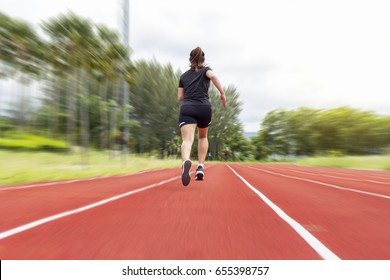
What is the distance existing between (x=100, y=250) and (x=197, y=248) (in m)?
0.69

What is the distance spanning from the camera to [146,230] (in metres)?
3.07

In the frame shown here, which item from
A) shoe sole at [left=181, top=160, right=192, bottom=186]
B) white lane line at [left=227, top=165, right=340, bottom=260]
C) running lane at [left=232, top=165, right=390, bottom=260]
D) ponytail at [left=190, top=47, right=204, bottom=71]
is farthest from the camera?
ponytail at [left=190, top=47, right=204, bottom=71]

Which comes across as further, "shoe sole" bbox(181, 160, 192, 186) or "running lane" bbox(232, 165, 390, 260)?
"shoe sole" bbox(181, 160, 192, 186)

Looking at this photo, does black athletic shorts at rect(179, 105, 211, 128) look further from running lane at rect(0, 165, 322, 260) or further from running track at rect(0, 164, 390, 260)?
running lane at rect(0, 165, 322, 260)

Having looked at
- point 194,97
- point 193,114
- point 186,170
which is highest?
point 194,97

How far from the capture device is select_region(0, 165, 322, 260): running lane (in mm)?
2432

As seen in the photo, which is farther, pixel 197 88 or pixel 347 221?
pixel 197 88

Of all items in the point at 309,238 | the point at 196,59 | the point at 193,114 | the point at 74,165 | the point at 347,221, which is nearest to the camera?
the point at 309,238

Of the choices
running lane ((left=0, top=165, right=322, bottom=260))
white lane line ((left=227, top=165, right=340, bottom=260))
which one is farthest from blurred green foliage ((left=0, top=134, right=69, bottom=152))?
white lane line ((left=227, top=165, right=340, bottom=260))

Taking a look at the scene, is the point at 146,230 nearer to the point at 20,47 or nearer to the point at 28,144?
the point at 28,144

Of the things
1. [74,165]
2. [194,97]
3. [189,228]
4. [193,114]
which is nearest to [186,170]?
[193,114]

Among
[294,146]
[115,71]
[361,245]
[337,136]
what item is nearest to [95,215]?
[361,245]

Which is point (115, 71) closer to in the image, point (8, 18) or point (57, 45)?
point (57, 45)

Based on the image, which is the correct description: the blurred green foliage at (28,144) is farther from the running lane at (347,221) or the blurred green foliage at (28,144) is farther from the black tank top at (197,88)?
the running lane at (347,221)
